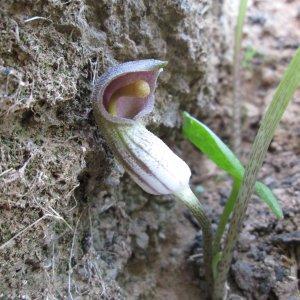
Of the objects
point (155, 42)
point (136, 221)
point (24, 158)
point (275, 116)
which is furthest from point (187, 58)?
point (24, 158)

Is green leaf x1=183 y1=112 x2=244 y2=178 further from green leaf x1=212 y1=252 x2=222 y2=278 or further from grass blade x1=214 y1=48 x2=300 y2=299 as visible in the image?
green leaf x1=212 y1=252 x2=222 y2=278

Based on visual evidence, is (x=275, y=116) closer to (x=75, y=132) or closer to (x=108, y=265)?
(x=75, y=132)

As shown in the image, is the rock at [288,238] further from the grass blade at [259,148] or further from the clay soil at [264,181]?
the grass blade at [259,148]

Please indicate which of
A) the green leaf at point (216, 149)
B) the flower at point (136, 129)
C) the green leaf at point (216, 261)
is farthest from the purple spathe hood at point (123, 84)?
the green leaf at point (216, 261)

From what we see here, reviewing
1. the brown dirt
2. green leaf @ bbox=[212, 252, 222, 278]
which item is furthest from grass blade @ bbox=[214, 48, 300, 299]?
the brown dirt

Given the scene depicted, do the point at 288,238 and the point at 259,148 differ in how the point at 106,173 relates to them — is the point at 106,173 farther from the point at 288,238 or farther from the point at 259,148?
the point at 288,238

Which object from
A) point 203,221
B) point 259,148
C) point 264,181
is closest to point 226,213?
point 203,221
